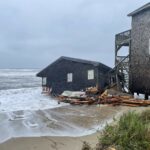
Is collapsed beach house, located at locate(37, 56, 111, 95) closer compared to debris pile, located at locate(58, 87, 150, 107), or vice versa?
debris pile, located at locate(58, 87, 150, 107)

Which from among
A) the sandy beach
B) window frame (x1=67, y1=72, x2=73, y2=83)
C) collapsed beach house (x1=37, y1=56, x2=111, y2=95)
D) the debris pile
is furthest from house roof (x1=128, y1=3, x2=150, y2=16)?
the sandy beach

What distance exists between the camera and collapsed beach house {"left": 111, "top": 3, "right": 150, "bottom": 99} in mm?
25938

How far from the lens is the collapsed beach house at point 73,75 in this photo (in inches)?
1169

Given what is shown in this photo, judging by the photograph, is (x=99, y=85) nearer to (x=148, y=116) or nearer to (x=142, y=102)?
(x=142, y=102)

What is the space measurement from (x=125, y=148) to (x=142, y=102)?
42.5 ft

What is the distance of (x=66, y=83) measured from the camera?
1277 inches

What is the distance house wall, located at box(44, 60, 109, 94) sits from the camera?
3048cm

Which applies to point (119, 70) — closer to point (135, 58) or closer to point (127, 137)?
point (135, 58)

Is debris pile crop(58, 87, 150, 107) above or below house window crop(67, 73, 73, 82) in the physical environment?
below

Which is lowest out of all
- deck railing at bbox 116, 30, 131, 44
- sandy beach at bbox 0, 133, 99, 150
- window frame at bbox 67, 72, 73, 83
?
sandy beach at bbox 0, 133, 99, 150

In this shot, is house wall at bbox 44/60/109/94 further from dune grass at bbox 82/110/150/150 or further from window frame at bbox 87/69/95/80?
dune grass at bbox 82/110/150/150

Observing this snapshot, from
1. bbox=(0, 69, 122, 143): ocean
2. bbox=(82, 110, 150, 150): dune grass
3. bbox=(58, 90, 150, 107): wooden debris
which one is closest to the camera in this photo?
bbox=(82, 110, 150, 150): dune grass

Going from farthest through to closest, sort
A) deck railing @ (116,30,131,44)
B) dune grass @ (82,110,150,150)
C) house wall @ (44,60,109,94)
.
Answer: house wall @ (44,60,109,94) < deck railing @ (116,30,131,44) < dune grass @ (82,110,150,150)

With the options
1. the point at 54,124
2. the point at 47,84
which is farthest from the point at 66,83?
the point at 54,124
